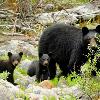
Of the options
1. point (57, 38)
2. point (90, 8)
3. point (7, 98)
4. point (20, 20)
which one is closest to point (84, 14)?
point (90, 8)

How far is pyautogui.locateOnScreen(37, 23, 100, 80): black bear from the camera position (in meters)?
10.5

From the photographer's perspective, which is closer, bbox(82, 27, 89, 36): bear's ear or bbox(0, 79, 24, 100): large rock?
bbox(0, 79, 24, 100): large rock

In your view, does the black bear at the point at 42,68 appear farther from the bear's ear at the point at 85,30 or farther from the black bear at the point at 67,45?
the bear's ear at the point at 85,30

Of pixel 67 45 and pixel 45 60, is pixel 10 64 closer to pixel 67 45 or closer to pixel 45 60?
pixel 45 60

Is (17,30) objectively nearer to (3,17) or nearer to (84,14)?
(3,17)

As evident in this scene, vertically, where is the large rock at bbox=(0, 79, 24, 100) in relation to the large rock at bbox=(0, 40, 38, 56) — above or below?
above

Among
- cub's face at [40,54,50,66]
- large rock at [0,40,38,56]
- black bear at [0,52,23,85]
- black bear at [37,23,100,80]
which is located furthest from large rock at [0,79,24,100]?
large rock at [0,40,38,56]

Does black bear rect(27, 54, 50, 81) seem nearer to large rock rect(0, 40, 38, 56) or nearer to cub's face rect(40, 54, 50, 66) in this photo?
cub's face rect(40, 54, 50, 66)

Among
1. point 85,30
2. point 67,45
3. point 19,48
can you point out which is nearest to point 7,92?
point 85,30

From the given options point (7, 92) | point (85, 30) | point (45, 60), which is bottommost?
point (45, 60)

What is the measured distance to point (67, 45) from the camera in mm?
11188

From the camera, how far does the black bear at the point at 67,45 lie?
10.5 metres

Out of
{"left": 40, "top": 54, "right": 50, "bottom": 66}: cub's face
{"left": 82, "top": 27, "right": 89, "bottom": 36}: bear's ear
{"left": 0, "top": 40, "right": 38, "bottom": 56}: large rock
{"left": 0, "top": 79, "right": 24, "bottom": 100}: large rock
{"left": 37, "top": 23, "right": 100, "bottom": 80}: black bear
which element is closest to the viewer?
{"left": 0, "top": 79, "right": 24, "bottom": 100}: large rock

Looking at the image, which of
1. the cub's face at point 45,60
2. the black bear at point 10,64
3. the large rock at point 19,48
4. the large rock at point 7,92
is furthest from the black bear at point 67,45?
the large rock at point 7,92
